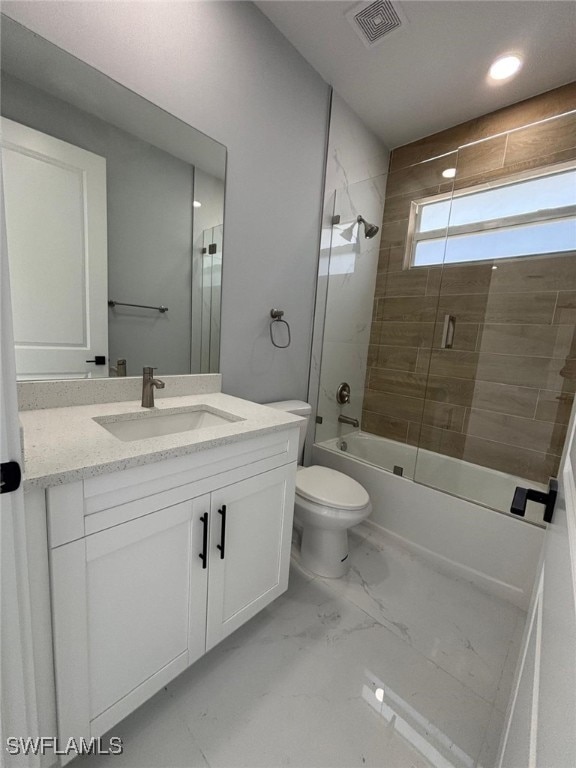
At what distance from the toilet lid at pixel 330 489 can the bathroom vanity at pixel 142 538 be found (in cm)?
32

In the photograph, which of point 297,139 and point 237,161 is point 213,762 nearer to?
point 237,161

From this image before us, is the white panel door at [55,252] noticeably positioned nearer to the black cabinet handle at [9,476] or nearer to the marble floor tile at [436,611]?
the black cabinet handle at [9,476]

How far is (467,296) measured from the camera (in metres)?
2.13

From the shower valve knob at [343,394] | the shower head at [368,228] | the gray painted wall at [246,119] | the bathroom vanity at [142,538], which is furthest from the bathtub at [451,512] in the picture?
the shower head at [368,228]

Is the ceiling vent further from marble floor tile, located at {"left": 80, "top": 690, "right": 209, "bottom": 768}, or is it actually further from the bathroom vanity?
marble floor tile, located at {"left": 80, "top": 690, "right": 209, "bottom": 768}

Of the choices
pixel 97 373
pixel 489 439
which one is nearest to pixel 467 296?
pixel 489 439

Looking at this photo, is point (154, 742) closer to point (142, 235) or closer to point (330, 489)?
point (330, 489)

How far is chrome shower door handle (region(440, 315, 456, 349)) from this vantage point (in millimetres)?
2189

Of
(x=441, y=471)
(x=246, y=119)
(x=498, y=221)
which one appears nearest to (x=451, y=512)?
(x=441, y=471)

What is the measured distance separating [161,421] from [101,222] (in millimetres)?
778

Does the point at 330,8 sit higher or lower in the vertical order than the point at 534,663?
higher

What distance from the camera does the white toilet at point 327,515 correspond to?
4.98 feet

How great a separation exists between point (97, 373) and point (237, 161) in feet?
3.84

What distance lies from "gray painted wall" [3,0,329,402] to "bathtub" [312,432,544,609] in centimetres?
74
